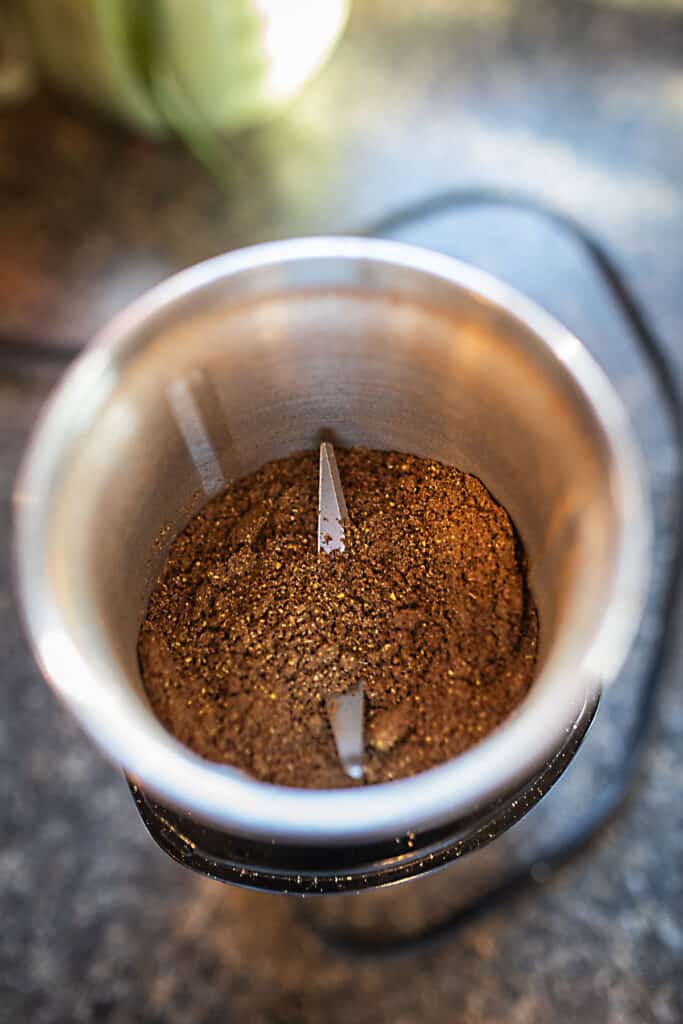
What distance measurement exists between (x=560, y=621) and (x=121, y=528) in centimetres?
9

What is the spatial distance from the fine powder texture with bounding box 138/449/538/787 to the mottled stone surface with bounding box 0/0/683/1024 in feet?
1.09

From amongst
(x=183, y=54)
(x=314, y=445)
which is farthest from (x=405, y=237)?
(x=314, y=445)

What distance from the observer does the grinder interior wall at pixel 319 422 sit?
0.59ft

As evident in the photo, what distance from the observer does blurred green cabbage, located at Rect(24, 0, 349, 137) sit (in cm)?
58

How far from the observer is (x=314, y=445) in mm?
230

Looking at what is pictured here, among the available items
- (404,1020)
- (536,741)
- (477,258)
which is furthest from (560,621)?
(477,258)

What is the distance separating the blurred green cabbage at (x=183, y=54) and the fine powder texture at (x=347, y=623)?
0.44 meters

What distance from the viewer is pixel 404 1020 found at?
0.48m

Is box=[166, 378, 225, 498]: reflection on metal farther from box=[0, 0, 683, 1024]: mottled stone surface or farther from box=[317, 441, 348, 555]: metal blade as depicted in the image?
box=[0, 0, 683, 1024]: mottled stone surface

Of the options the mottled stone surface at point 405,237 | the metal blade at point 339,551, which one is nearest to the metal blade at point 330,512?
the metal blade at point 339,551

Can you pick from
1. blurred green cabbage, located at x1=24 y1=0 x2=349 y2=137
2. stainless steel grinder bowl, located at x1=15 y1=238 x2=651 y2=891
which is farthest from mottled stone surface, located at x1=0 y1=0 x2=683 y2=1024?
stainless steel grinder bowl, located at x1=15 y1=238 x2=651 y2=891

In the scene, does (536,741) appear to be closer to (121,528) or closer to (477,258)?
(121,528)

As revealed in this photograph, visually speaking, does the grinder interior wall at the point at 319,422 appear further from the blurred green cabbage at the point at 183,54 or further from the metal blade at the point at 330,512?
the blurred green cabbage at the point at 183,54

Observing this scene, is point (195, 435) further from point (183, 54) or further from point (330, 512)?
point (183, 54)
